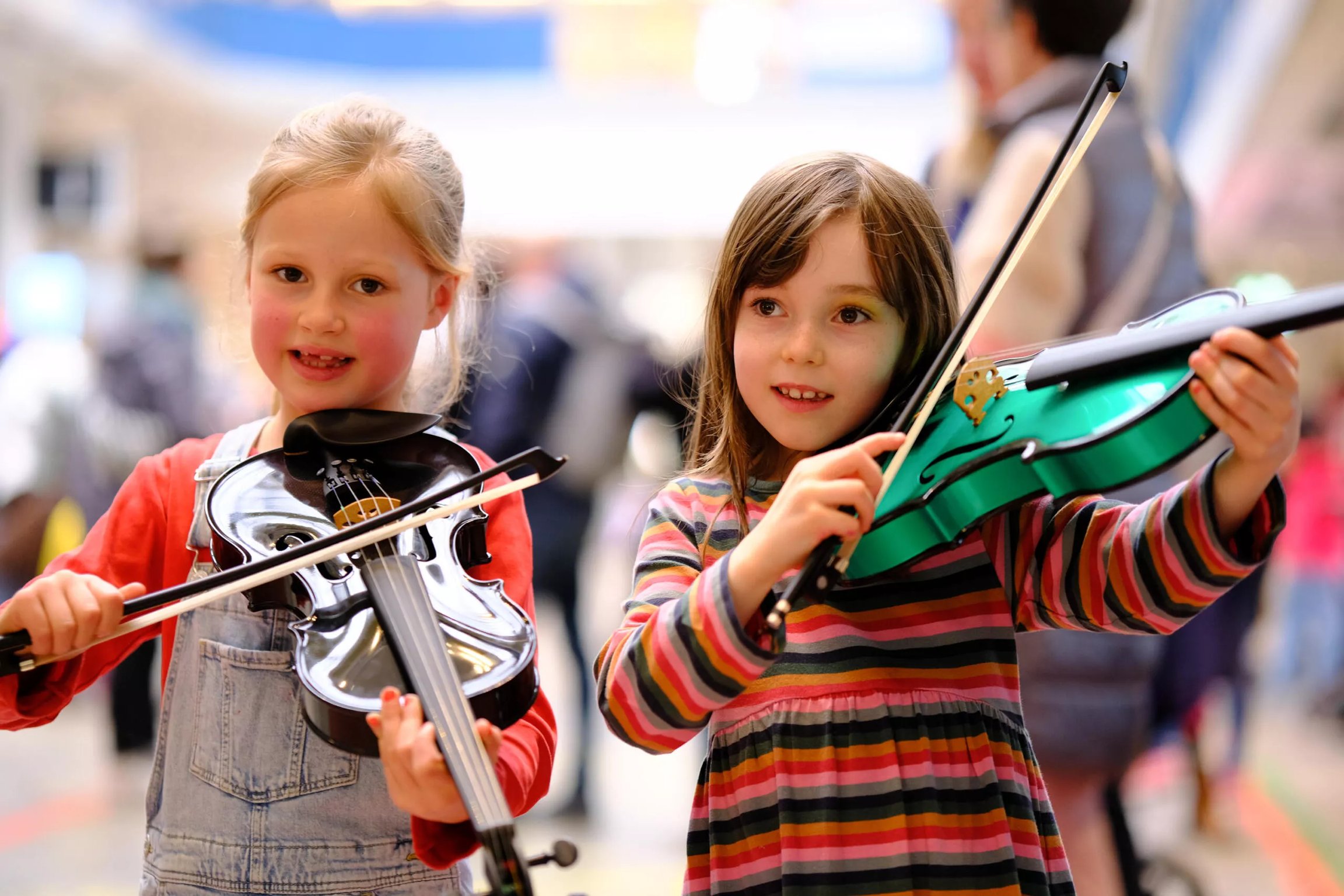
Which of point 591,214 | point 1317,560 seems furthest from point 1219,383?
point 591,214

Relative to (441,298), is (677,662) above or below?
below

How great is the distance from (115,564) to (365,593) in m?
0.28

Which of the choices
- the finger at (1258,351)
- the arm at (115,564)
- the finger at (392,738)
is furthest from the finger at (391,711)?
the finger at (1258,351)

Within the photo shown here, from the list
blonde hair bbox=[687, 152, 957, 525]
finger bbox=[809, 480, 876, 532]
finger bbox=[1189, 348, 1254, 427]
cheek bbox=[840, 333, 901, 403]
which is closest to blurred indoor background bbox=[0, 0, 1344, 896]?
blonde hair bbox=[687, 152, 957, 525]

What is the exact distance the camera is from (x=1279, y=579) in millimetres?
5621

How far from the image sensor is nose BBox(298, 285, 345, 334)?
0.95 metres

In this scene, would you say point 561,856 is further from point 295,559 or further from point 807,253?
point 807,253

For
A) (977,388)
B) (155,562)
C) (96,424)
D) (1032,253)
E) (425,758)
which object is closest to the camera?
(425,758)

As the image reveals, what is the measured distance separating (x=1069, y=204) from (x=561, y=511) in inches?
64.9

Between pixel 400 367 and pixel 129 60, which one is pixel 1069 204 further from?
pixel 129 60

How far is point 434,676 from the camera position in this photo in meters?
0.76

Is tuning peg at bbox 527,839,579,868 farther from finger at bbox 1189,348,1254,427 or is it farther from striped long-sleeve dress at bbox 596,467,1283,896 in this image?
finger at bbox 1189,348,1254,427

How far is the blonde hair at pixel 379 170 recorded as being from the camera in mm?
976

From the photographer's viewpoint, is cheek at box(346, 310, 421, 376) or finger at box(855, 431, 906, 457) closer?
finger at box(855, 431, 906, 457)
